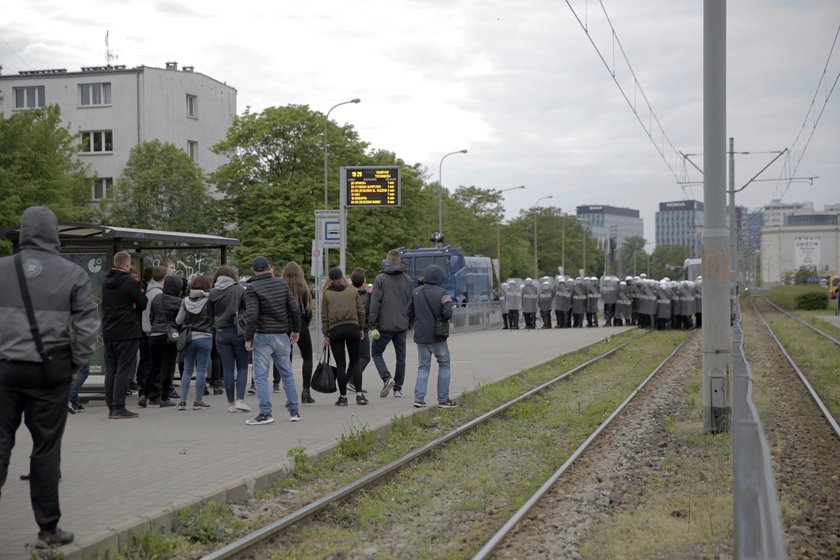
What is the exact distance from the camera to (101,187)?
205 feet

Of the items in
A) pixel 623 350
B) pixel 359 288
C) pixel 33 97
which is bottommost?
pixel 623 350

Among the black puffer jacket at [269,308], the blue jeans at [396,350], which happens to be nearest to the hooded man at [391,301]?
the blue jeans at [396,350]

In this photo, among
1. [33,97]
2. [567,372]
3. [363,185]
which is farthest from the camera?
[33,97]

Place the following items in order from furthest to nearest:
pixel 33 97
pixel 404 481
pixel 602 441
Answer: pixel 33 97
pixel 602 441
pixel 404 481

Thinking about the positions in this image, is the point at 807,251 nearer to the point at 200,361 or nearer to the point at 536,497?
the point at 200,361

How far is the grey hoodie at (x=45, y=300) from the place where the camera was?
612cm

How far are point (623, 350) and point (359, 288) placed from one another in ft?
40.5

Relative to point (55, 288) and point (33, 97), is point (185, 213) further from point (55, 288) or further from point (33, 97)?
point (55, 288)

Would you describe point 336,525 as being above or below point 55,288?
below

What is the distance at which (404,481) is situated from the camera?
8.92 metres

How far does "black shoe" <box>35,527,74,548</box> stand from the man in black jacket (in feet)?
17.9

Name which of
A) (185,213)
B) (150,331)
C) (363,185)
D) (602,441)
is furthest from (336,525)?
(185,213)

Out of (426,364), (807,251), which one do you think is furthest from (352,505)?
(807,251)

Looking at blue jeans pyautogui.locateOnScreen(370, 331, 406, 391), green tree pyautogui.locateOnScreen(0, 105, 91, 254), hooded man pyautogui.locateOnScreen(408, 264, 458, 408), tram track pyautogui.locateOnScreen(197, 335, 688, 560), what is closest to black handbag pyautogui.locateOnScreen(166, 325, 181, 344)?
blue jeans pyautogui.locateOnScreen(370, 331, 406, 391)
